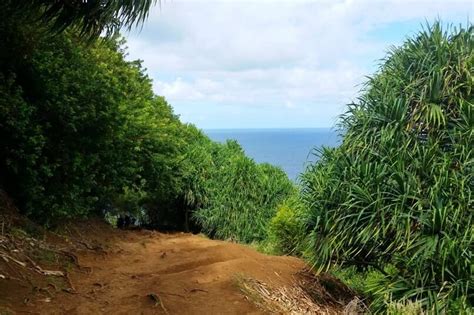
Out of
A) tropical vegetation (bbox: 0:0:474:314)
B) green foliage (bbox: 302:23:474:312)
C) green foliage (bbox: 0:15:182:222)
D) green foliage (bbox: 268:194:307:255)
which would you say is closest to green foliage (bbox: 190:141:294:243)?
green foliage (bbox: 268:194:307:255)

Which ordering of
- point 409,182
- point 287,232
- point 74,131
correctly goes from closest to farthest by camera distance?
point 409,182 → point 74,131 → point 287,232

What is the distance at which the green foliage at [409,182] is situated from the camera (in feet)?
19.2

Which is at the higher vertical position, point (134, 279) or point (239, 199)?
point (239, 199)

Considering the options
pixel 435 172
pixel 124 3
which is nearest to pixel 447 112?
pixel 435 172

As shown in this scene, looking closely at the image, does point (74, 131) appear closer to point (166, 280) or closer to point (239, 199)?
point (166, 280)

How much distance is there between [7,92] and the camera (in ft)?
22.8

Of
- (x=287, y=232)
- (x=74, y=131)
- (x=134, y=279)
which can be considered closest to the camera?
(x=134, y=279)

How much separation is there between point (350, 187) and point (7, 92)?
4638 mm

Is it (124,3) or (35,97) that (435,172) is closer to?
(124,3)

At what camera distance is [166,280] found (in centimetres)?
646

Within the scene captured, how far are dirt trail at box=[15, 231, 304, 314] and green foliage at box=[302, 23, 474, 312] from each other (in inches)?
40.3

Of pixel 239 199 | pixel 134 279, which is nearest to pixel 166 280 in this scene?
pixel 134 279

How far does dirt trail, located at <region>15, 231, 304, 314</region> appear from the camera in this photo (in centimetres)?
555

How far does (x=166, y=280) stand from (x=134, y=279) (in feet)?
1.77
